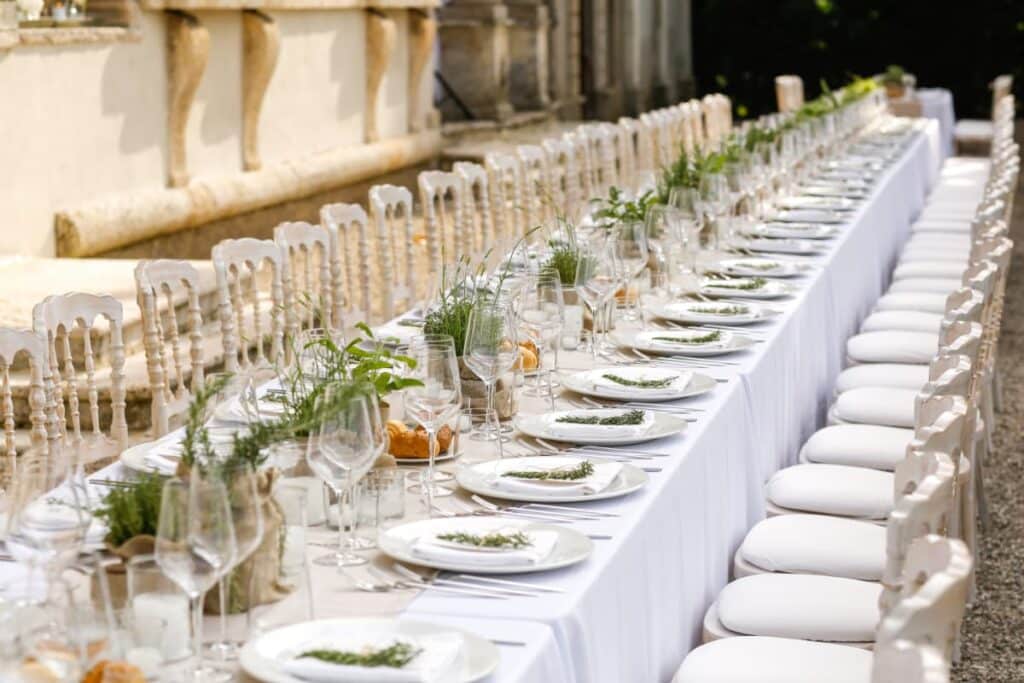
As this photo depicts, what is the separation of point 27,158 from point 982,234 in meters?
3.98

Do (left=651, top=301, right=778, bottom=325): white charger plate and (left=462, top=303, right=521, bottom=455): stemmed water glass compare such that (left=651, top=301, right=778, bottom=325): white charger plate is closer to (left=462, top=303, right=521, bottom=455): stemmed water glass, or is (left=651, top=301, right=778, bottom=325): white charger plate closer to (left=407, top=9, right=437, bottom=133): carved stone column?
(left=462, top=303, right=521, bottom=455): stemmed water glass

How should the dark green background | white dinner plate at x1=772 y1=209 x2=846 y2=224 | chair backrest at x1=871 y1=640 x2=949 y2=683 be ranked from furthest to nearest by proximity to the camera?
1. the dark green background
2. white dinner plate at x1=772 y1=209 x2=846 y2=224
3. chair backrest at x1=871 y1=640 x2=949 y2=683

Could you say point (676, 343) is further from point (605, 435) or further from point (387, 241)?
point (387, 241)

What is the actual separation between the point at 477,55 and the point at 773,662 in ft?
38.9

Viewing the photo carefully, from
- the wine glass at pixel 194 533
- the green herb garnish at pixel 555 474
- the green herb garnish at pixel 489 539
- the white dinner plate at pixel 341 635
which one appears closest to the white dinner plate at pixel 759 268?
the green herb garnish at pixel 555 474

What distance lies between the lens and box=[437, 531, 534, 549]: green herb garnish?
89.7 inches

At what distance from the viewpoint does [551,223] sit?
612 cm

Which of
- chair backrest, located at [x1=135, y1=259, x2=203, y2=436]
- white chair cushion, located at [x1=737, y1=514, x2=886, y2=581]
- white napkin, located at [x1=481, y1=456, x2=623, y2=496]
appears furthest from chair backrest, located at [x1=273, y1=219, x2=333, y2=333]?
white napkin, located at [x1=481, y1=456, x2=623, y2=496]

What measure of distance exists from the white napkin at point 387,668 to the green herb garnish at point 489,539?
337 mm

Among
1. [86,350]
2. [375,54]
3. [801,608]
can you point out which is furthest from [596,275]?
[375,54]

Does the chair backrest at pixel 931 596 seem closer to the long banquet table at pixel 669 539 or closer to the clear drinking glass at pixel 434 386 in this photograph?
the long banquet table at pixel 669 539

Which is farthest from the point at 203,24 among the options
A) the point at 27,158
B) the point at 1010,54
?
the point at 1010,54

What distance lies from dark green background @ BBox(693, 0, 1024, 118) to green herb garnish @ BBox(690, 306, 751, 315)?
1854 centimetres

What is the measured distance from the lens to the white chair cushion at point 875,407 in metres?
4.48
